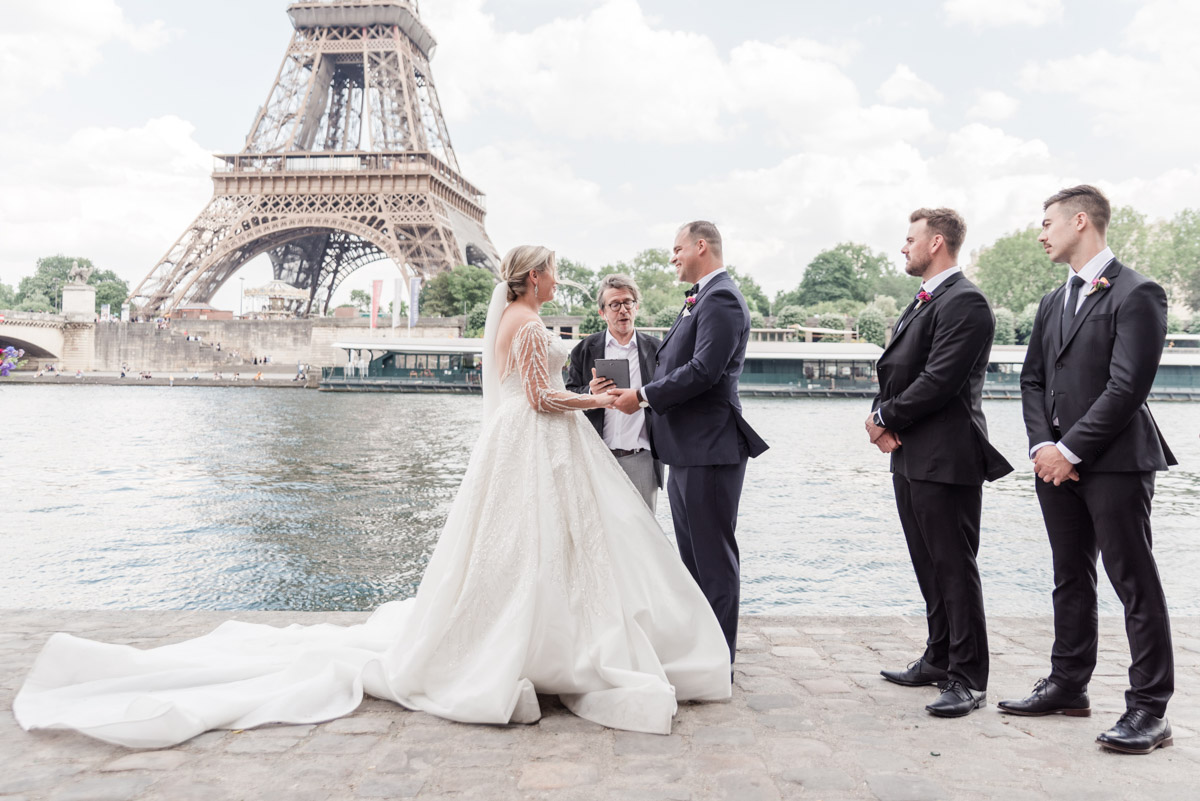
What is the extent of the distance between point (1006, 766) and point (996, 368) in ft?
156

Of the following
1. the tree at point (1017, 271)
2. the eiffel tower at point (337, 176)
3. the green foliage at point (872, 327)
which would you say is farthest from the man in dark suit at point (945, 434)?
the tree at point (1017, 271)

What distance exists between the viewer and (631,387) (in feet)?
14.7

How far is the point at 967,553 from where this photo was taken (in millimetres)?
3477

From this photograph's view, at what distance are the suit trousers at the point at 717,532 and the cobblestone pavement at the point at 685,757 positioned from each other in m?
0.34

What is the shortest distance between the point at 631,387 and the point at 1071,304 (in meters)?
2.03

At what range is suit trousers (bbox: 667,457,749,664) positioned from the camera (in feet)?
12.2

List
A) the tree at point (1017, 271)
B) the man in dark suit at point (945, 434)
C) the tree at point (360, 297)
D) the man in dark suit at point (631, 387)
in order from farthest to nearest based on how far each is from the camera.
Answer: the tree at point (360, 297) < the tree at point (1017, 271) < the man in dark suit at point (631, 387) < the man in dark suit at point (945, 434)

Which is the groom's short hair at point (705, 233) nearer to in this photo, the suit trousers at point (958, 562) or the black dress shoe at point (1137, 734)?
the suit trousers at point (958, 562)

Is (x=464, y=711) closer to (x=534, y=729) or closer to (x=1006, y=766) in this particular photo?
(x=534, y=729)

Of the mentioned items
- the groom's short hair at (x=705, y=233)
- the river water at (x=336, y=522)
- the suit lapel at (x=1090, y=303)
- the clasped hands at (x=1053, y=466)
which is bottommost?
the river water at (x=336, y=522)

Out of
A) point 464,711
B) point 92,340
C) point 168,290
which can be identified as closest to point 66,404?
point 168,290

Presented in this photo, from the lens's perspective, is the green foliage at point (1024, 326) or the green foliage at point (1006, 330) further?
the green foliage at point (1024, 326)

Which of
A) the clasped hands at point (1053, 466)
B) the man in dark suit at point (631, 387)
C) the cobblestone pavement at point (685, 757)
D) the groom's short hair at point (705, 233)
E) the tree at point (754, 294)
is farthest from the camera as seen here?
the tree at point (754, 294)

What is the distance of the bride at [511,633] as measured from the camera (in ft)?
10.1
